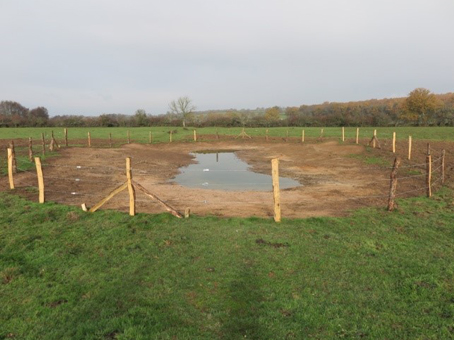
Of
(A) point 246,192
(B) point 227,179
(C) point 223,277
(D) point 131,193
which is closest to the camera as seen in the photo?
(C) point 223,277

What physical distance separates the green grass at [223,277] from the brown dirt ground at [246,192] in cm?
206

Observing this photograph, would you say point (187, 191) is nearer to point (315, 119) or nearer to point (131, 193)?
point (131, 193)

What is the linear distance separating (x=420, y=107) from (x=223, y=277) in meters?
72.8

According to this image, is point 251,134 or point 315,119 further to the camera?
point 315,119

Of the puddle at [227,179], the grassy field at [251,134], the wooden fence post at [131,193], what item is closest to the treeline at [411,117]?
the grassy field at [251,134]

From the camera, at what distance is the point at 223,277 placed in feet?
23.0

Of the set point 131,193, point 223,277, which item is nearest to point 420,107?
point 131,193

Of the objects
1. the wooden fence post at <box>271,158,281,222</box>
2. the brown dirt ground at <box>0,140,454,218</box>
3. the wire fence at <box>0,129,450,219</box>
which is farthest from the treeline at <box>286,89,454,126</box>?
the wooden fence post at <box>271,158,281,222</box>

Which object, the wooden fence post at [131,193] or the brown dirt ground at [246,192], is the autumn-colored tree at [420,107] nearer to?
the brown dirt ground at [246,192]

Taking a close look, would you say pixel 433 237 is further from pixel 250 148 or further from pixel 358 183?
pixel 250 148

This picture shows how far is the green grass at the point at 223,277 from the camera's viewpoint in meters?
5.33

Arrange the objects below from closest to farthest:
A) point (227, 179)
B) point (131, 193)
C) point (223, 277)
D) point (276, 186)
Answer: point (223, 277) → point (276, 186) → point (131, 193) → point (227, 179)

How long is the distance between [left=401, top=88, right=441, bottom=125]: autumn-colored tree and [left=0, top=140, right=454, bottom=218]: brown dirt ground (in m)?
44.7

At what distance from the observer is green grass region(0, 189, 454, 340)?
533 cm
